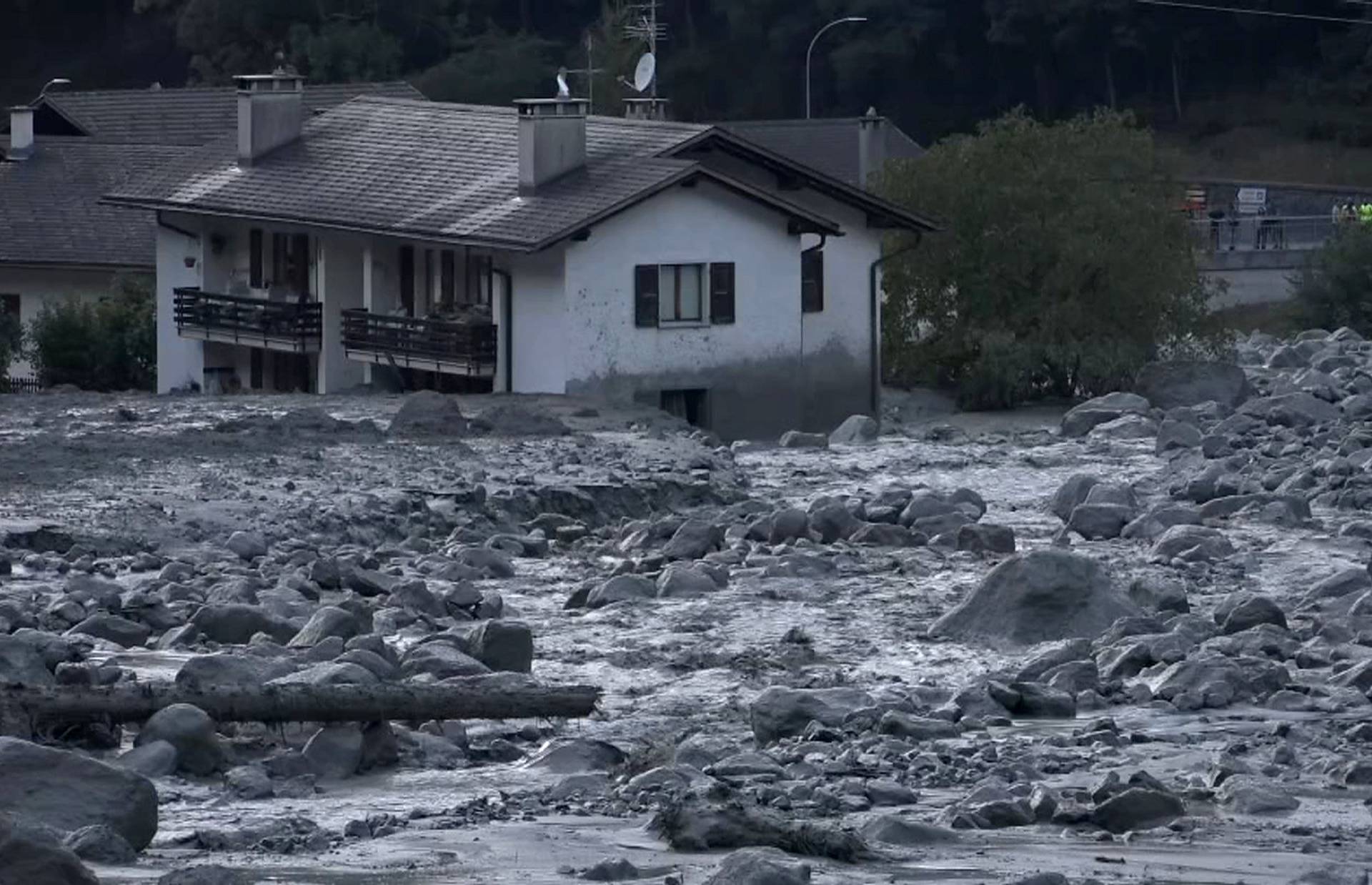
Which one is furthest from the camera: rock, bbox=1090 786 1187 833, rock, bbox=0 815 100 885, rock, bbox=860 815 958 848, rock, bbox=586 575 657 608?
rock, bbox=586 575 657 608

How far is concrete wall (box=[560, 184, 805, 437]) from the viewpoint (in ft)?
128

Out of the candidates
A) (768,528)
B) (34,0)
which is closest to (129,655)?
(768,528)

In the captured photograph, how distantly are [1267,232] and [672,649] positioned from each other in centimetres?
5044

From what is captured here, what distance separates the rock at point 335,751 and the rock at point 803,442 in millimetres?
21865

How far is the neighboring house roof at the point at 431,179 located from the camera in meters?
39.4

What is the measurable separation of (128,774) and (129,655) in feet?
17.7

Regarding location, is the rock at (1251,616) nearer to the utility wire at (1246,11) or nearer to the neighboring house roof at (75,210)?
the neighboring house roof at (75,210)

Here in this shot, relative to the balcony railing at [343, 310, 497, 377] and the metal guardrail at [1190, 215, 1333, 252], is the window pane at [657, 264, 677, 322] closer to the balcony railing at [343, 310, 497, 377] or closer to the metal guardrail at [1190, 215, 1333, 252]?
the balcony railing at [343, 310, 497, 377]

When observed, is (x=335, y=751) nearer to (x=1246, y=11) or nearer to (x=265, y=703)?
(x=265, y=703)

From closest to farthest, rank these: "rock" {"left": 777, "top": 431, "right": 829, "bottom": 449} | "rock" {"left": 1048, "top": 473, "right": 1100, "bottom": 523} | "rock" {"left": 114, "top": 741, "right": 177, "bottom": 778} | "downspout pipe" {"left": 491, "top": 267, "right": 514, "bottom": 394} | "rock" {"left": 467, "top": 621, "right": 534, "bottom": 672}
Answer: "rock" {"left": 114, "top": 741, "right": 177, "bottom": 778} → "rock" {"left": 467, "top": 621, "right": 534, "bottom": 672} → "rock" {"left": 1048, "top": 473, "right": 1100, "bottom": 523} → "rock" {"left": 777, "top": 431, "right": 829, "bottom": 449} → "downspout pipe" {"left": 491, "top": 267, "right": 514, "bottom": 394}

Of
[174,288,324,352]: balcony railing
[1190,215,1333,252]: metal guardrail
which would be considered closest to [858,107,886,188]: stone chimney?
[1190,215,1333,252]: metal guardrail

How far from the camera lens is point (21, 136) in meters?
56.7

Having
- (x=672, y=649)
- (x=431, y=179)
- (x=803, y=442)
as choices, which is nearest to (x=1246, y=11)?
(x=431, y=179)

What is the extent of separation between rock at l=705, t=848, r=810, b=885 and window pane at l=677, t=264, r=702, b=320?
95.8ft
